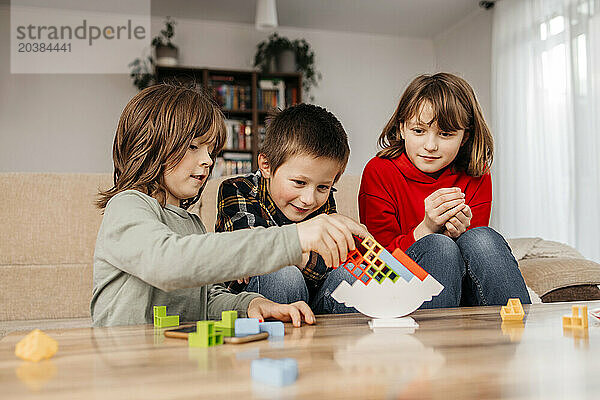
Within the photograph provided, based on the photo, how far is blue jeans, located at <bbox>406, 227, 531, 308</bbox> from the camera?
3.90 ft

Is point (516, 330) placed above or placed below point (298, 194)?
below

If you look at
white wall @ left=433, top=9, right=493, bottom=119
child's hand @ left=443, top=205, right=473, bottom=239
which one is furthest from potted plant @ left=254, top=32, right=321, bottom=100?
child's hand @ left=443, top=205, right=473, bottom=239

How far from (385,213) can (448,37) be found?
14.6 ft

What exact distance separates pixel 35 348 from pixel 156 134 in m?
0.62

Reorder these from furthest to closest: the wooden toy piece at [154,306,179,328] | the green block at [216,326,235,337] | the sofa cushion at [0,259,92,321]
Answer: the sofa cushion at [0,259,92,321] → the wooden toy piece at [154,306,179,328] → the green block at [216,326,235,337]

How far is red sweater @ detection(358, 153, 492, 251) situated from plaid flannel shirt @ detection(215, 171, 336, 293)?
25 centimetres

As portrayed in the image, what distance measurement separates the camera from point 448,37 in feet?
18.2

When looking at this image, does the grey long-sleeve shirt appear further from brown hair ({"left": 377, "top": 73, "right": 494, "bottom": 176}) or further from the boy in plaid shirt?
brown hair ({"left": 377, "top": 73, "right": 494, "bottom": 176})

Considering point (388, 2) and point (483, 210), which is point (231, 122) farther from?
point (483, 210)

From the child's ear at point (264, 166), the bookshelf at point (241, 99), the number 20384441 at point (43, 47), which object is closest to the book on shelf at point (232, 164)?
the bookshelf at point (241, 99)

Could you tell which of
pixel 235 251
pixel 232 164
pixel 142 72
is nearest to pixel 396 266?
pixel 235 251

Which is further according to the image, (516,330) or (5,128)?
(5,128)

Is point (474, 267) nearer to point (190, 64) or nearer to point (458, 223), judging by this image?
point (458, 223)

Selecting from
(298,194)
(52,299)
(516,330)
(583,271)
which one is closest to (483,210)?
(298,194)
